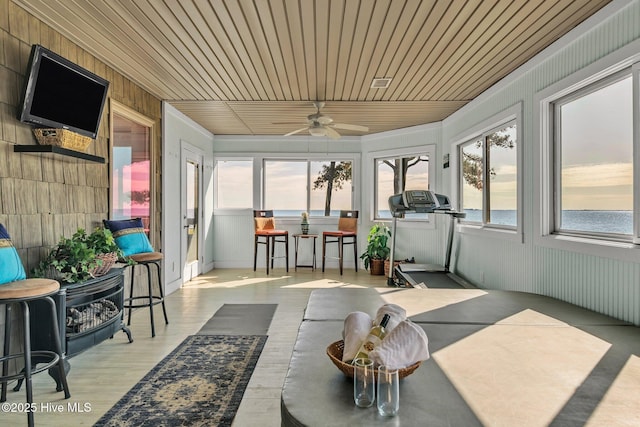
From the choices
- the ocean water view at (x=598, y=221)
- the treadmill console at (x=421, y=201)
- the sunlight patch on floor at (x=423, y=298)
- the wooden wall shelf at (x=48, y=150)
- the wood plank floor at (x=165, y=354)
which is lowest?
the wood plank floor at (x=165, y=354)

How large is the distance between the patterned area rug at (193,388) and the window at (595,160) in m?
2.81

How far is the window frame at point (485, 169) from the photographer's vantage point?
3.74m

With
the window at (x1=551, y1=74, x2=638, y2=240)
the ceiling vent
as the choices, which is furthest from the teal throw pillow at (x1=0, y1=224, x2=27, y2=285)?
the window at (x1=551, y1=74, x2=638, y2=240)

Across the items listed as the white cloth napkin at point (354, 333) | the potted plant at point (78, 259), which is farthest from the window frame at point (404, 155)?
the white cloth napkin at point (354, 333)

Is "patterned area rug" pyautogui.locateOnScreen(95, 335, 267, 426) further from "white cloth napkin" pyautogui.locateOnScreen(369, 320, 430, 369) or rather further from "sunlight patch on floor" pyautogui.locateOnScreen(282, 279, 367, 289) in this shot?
"sunlight patch on floor" pyautogui.locateOnScreen(282, 279, 367, 289)

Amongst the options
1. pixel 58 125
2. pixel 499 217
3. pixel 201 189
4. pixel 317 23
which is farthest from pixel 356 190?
pixel 58 125

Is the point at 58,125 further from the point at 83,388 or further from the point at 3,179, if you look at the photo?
the point at 83,388

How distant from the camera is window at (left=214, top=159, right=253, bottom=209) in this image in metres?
7.68

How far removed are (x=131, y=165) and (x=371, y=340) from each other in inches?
159

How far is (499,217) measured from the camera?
4.45 meters

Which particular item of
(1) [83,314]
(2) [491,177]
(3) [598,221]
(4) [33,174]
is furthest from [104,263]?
(2) [491,177]

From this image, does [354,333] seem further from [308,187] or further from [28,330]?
[308,187]

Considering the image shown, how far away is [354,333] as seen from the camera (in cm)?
139

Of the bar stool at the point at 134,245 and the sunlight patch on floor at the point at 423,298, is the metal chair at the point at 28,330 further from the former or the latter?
the sunlight patch on floor at the point at 423,298
